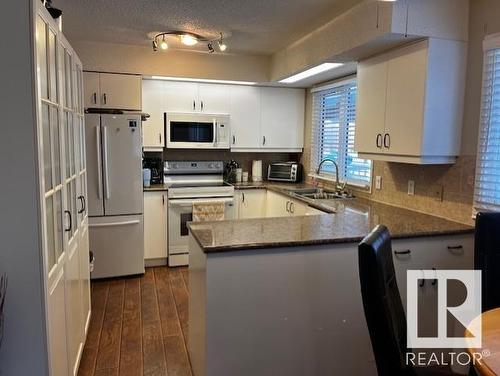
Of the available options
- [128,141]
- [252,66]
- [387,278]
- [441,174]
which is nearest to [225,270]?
[387,278]

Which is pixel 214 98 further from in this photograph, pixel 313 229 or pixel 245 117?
pixel 313 229

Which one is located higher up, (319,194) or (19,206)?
(19,206)

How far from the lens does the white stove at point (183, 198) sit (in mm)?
4242

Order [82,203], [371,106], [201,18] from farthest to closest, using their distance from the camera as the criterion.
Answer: [201,18] < [371,106] < [82,203]

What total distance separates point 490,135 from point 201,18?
2251mm

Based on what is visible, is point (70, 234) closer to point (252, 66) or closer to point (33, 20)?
point (33, 20)

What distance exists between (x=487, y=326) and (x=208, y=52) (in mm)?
3716

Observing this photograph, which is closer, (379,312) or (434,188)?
(379,312)

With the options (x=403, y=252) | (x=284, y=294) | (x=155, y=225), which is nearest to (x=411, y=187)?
(x=403, y=252)

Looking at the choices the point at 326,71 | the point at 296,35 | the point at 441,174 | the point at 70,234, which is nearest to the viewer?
the point at 70,234

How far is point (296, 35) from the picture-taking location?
3.48m

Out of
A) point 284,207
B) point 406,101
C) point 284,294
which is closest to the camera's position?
point 284,294

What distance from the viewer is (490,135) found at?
2324 millimetres

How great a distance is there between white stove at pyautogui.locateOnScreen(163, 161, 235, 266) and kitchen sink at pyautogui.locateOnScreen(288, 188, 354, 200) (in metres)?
0.82
